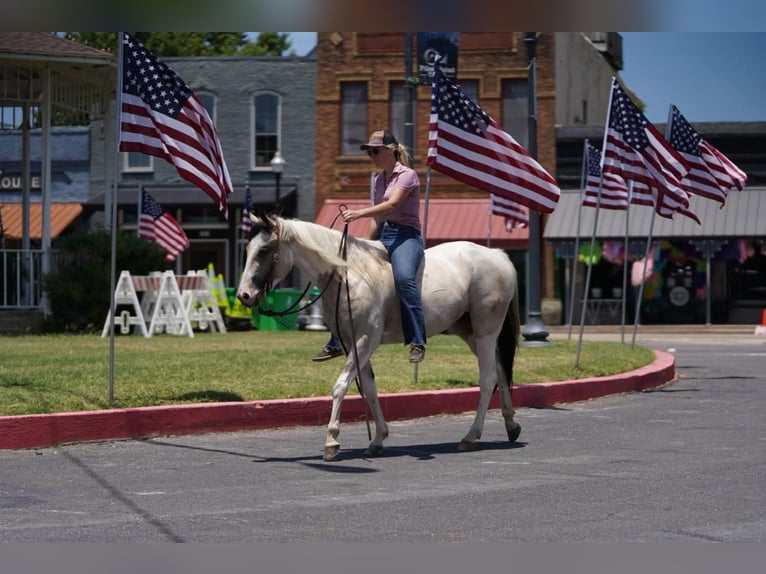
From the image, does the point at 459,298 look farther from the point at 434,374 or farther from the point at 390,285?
the point at 434,374

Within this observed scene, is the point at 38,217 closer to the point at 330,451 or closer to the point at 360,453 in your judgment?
the point at 360,453

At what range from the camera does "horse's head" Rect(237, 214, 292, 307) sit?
394 inches

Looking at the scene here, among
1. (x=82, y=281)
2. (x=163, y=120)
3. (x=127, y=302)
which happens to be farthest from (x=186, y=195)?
(x=163, y=120)

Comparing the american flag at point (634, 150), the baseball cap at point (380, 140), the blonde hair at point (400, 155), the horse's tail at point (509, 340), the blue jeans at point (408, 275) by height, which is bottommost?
the horse's tail at point (509, 340)

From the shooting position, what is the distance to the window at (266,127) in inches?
1692

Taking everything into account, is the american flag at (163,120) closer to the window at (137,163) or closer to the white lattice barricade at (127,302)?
the white lattice barricade at (127,302)

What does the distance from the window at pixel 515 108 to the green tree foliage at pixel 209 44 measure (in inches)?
776

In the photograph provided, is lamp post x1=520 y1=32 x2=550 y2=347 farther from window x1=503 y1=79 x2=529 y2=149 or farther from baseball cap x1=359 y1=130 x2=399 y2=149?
window x1=503 y1=79 x2=529 y2=149

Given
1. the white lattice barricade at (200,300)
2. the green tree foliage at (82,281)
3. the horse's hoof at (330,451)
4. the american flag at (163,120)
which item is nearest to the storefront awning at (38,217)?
the white lattice barricade at (200,300)

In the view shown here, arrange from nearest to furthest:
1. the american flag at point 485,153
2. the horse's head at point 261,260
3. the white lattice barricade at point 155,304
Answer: the horse's head at point 261,260
the american flag at point 485,153
the white lattice barricade at point 155,304

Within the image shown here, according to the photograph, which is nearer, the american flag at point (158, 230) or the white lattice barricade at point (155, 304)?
the white lattice barricade at point (155, 304)

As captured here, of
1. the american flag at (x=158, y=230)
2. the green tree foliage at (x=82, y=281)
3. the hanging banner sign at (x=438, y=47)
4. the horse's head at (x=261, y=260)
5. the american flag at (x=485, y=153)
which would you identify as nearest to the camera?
the horse's head at (x=261, y=260)

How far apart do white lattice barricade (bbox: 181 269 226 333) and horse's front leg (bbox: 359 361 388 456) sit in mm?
14777

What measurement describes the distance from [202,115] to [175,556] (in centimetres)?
653
